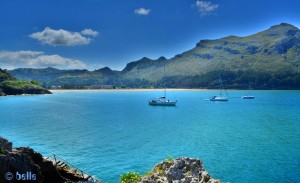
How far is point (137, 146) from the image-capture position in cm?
7775

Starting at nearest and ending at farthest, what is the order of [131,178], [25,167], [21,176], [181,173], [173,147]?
1. [181,173]
2. [131,178]
3. [21,176]
4. [25,167]
5. [173,147]

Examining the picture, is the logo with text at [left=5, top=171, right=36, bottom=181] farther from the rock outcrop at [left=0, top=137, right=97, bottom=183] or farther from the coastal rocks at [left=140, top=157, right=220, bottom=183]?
the coastal rocks at [left=140, top=157, right=220, bottom=183]

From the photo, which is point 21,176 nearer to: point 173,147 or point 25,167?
point 25,167

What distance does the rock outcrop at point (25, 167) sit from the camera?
35406 mm

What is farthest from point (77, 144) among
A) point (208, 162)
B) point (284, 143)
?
point (284, 143)

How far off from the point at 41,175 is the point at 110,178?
552 inches

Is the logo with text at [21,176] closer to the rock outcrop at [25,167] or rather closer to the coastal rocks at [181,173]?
the rock outcrop at [25,167]

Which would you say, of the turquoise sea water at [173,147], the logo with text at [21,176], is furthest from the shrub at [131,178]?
the turquoise sea water at [173,147]

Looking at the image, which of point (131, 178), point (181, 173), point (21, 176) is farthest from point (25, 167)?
point (181, 173)

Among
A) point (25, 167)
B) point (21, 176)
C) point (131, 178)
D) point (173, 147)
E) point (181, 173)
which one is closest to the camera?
point (181, 173)

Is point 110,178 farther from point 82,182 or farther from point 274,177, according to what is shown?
point 274,177

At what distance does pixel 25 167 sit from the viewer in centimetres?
3712

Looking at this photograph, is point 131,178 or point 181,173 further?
point 131,178

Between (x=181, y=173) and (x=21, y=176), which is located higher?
(x=181, y=173)
